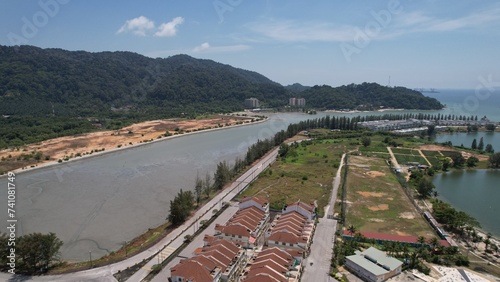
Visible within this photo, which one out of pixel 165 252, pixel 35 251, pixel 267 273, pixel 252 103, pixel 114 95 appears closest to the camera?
pixel 267 273

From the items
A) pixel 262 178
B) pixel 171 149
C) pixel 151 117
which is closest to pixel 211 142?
pixel 171 149

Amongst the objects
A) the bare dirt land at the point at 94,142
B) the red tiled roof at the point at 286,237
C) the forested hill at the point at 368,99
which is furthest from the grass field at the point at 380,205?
the forested hill at the point at 368,99

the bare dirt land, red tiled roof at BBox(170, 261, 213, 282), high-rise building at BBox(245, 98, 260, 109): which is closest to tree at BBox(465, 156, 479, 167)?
red tiled roof at BBox(170, 261, 213, 282)

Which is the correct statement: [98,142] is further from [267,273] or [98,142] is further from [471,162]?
[471,162]

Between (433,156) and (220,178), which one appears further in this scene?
(433,156)

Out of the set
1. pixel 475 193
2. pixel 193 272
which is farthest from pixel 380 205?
pixel 193 272

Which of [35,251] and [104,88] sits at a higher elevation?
[104,88]

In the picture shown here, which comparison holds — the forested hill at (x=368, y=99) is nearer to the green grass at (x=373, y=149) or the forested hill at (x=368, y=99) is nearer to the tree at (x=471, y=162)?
the green grass at (x=373, y=149)

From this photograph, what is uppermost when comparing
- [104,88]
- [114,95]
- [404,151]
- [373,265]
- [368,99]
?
[104,88]
